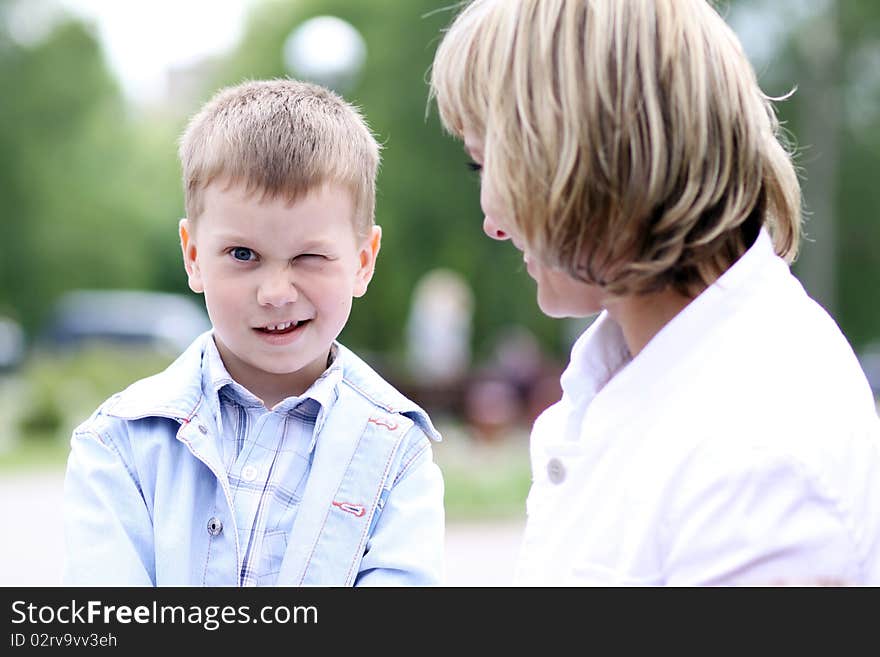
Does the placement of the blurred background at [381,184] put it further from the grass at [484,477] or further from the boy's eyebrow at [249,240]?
the boy's eyebrow at [249,240]

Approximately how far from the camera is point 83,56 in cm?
2673

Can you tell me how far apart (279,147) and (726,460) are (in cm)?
100

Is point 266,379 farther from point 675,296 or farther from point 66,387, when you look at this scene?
point 66,387

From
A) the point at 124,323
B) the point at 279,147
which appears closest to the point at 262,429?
the point at 279,147

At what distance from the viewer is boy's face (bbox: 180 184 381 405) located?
2092 mm

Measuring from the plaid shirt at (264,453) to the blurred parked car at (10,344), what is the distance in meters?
20.8

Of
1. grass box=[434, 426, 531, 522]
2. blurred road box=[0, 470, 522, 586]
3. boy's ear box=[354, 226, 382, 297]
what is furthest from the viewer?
grass box=[434, 426, 531, 522]

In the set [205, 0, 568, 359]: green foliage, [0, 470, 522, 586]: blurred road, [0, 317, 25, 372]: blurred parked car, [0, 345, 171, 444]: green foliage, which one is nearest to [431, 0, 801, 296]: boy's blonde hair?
[0, 470, 522, 586]: blurred road

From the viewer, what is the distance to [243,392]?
7.11 feet

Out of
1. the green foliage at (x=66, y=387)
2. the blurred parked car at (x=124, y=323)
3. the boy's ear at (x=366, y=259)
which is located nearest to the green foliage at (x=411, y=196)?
the blurred parked car at (x=124, y=323)

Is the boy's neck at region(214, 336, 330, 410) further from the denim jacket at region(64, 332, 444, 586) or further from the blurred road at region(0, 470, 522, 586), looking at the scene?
the blurred road at region(0, 470, 522, 586)

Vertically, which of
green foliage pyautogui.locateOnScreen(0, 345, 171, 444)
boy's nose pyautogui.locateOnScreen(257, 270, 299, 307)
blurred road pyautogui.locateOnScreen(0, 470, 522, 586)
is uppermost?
green foliage pyautogui.locateOnScreen(0, 345, 171, 444)

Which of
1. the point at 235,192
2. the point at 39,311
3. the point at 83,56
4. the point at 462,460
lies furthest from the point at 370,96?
the point at 235,192
